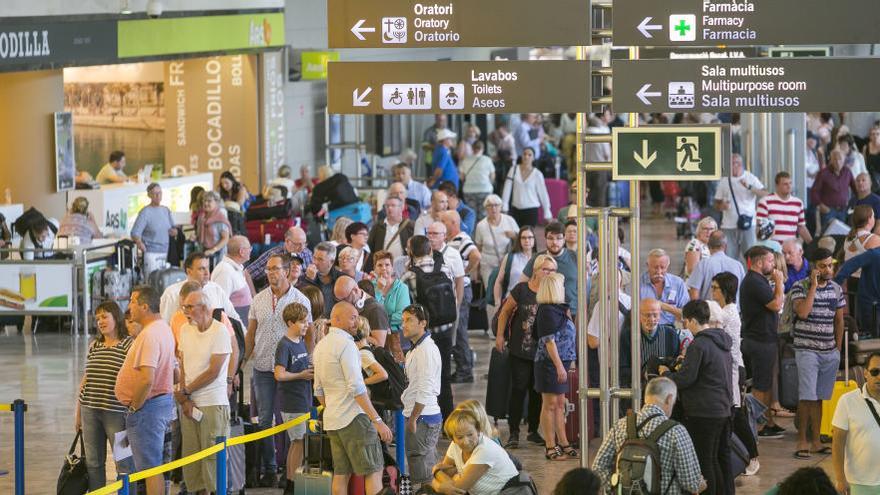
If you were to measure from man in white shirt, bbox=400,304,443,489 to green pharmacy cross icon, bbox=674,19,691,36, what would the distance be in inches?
112

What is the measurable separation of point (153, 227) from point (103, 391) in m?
9.18

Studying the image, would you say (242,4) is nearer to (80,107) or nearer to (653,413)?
(80,107)

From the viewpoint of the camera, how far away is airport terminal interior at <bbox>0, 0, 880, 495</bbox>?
927 centimetres

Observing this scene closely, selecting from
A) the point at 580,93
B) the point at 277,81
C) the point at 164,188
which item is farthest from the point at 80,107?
the point at 580,93

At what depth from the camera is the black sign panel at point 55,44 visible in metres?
20.1

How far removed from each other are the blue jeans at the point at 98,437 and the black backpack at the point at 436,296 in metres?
3.67

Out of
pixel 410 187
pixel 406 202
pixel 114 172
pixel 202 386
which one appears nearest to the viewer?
pixel 202 386

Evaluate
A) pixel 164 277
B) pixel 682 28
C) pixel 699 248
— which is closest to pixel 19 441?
pixel 682 28

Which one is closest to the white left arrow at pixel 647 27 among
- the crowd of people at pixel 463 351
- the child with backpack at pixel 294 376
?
the crowd of people at pixel 463 351

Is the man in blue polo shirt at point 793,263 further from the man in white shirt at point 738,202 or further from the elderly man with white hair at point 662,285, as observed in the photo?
the man in white shirt at point 738,202

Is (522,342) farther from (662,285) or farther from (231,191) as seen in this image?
(231,191)

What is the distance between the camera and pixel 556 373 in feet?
40.9

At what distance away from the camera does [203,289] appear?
11883 millimetres

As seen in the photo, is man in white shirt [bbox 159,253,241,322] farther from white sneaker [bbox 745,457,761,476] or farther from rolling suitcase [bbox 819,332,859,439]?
rolling suitcase [bbox 819,332,859,439]
